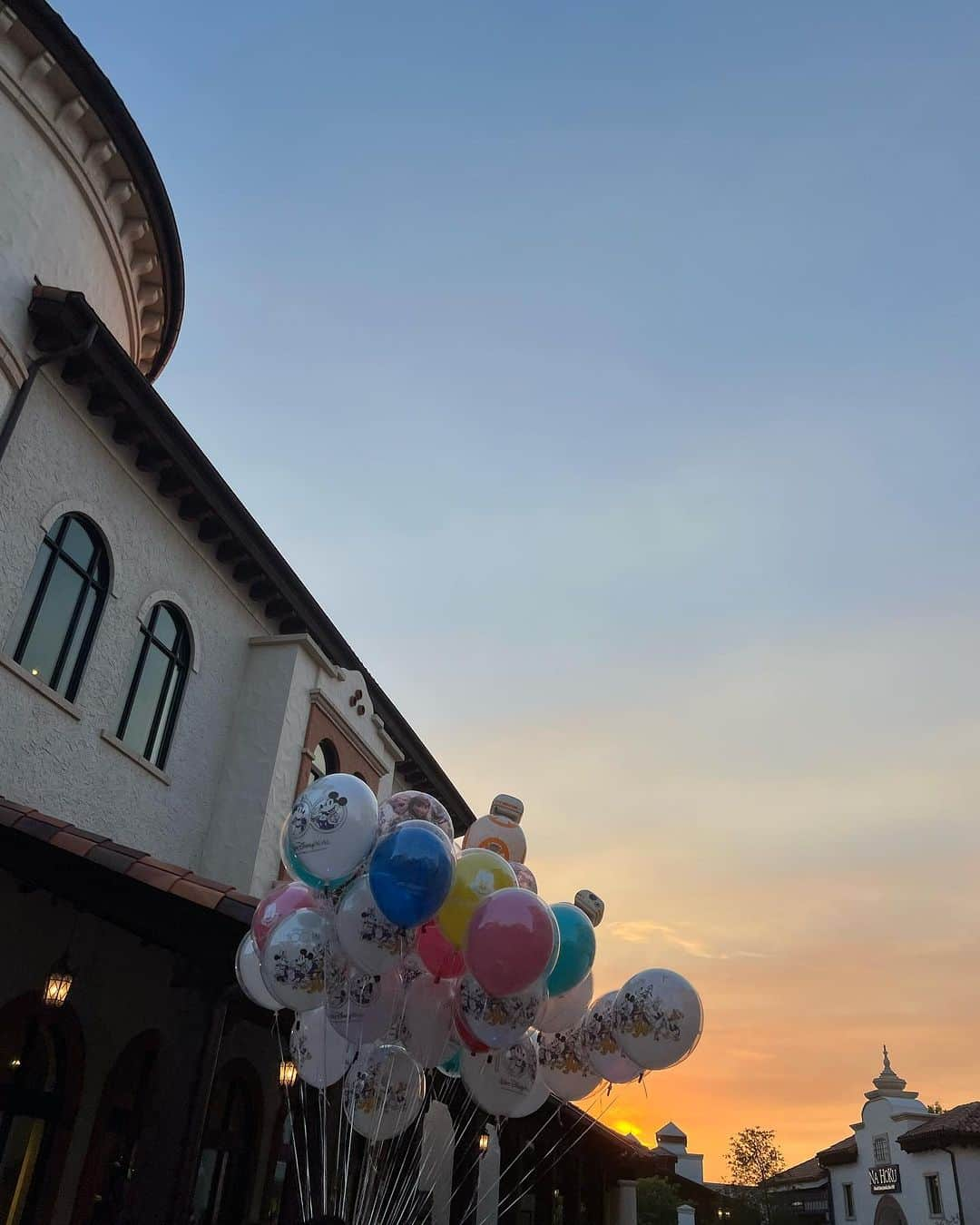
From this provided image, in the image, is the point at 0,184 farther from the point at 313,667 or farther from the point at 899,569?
the point at 899,569

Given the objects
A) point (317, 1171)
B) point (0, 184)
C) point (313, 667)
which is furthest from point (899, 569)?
point (0, 184)

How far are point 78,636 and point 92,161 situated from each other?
522 centimetres

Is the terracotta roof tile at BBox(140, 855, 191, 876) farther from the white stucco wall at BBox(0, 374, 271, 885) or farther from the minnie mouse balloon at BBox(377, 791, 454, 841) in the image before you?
the white stucco wall at BBox(0, 374, 271, 885)

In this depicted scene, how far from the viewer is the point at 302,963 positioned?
195 inches

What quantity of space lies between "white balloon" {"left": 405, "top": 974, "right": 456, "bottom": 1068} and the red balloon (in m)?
0.05

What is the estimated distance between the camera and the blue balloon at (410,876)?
4.84 metres

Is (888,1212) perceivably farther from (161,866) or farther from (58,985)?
(161,866)

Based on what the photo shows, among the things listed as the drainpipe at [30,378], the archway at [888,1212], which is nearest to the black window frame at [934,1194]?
the archway at [888,1212]

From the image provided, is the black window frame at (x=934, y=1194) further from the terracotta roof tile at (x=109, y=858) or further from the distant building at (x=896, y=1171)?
the terracotta roof tile at (x=109, y=858)

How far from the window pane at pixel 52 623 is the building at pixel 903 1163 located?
3072 centimetres

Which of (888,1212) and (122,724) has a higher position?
(122,724)

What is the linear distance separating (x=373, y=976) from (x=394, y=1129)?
124 centimetres

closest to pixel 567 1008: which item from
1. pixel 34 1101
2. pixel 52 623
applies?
pixel 34 1101

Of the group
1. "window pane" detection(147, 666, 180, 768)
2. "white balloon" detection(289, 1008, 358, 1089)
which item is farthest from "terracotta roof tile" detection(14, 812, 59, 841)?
"window pane" detection(147, 666, 180, 768)
